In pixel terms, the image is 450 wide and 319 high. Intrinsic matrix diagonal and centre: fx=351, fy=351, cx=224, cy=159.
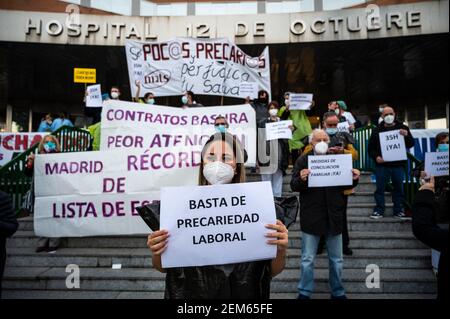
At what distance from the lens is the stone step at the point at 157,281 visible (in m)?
5.04

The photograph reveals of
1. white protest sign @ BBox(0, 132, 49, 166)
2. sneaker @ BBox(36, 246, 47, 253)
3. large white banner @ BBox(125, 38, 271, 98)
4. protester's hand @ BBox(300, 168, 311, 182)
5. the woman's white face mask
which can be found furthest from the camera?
white protest sign @ BBox(0, 132, 49, 166)

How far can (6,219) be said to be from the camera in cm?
342

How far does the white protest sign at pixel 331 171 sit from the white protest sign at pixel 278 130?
2433 mm

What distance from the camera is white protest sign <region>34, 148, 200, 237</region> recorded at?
18.1 feet

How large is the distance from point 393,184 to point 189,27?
362 inches

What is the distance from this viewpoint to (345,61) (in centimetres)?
1431

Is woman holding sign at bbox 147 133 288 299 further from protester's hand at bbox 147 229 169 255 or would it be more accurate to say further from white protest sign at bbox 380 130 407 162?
white protest sign at bbox 380 130 407 162

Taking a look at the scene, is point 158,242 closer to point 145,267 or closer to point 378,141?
point 145,267

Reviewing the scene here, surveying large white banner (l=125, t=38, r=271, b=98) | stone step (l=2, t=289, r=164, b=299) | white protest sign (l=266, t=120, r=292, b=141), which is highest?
large white banner (l=125, t=38, r=271, b=98)

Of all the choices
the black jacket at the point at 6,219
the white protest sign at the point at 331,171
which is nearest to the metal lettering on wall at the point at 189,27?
the white protest sign at the point at 331,171

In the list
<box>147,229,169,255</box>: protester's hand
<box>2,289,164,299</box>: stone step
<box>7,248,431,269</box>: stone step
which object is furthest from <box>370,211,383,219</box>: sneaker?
<box>147,229,169,255</box>: protester's hand

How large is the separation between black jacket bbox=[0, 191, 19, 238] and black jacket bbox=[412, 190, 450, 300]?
11.7 ft

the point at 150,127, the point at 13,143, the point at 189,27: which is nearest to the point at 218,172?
the point at 150,127

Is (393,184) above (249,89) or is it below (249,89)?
below
